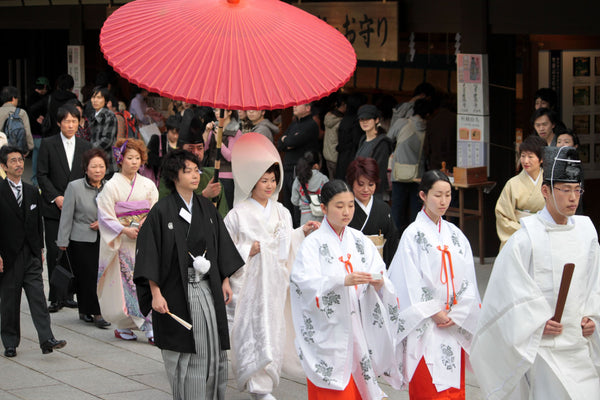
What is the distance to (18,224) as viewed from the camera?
25.7ft

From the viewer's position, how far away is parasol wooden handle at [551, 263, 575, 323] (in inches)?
185

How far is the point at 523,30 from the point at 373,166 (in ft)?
13.6

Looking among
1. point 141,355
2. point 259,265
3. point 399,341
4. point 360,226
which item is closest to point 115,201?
point 141,355

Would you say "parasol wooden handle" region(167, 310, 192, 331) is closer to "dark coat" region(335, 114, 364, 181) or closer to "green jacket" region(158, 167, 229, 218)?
"green jacket" region(158, 167, 229, 218)

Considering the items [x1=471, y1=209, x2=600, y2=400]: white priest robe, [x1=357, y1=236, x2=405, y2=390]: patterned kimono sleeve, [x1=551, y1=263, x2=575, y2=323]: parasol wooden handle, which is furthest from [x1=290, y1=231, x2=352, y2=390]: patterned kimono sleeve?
[x1=551, y1=263, x2=575, y2=323]: parasol wooden handle

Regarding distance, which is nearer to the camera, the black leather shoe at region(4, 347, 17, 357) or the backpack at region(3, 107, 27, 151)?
the black leather shoe at region(4, 347, 17, 357)

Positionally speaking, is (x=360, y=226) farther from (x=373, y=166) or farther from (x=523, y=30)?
(x=523, y=30)

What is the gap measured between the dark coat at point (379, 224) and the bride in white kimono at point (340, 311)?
830mm

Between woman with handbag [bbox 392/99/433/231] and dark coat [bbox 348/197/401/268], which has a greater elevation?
woman with handbag [bbox 392/99/433/231]

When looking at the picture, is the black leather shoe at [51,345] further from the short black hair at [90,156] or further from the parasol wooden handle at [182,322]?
the parasol wooden handle at [182,322]

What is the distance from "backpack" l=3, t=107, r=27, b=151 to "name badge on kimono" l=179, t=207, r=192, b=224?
7.52 metres

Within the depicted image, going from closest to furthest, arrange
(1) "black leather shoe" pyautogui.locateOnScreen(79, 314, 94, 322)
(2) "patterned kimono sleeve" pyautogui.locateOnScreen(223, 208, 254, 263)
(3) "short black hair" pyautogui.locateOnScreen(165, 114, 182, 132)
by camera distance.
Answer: (2) "patterned kimono sleeve" pyautogui.locateOnScreen(223, 208, 254, 263)
(1) "black leather shoe" pyautogui.locateOnScreen(79, 314, 94, 322)
(3) "short black hair" pyautogui.locateOnScreen(165, 114, 182, 132)

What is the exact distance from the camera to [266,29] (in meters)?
6.03

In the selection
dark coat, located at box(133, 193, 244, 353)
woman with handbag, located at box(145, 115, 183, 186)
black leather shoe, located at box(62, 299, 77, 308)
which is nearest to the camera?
dark coat, located at box(133, 193, 244, 353)
